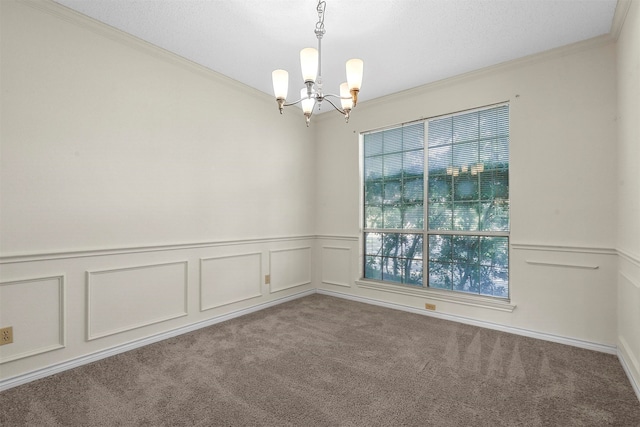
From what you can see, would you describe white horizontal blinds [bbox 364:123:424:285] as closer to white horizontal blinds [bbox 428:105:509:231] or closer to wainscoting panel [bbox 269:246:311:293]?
white horizontal blinds [bbox 428:105:509:231]

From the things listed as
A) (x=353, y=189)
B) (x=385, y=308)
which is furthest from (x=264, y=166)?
(x=385, y=308)

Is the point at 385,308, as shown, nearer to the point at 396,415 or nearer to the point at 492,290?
the point at 492,290

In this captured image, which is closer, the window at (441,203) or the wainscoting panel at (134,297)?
the wainscoting panel at (134,297)

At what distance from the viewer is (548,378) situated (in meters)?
2.26

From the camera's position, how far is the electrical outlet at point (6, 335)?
211cm

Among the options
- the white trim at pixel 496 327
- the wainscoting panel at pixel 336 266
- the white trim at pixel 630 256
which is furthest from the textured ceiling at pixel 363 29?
the white trim at pixel 496 327

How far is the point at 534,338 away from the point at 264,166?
3.49 meters

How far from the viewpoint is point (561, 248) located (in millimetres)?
2887

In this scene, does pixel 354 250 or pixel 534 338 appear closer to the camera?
pixel 534 338

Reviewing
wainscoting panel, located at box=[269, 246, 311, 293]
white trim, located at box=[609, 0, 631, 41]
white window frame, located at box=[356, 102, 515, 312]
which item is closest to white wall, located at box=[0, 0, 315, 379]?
wainscoting panel, located at box=[269, 246, 311, 293]

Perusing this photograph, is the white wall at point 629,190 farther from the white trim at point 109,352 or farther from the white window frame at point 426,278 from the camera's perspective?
the white trim at point 109,352

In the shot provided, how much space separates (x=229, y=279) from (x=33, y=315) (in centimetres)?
170

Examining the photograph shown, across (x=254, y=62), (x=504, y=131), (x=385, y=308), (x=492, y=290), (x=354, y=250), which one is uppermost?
(x=254, y=62)

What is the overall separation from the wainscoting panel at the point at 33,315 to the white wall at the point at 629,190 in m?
4.07
